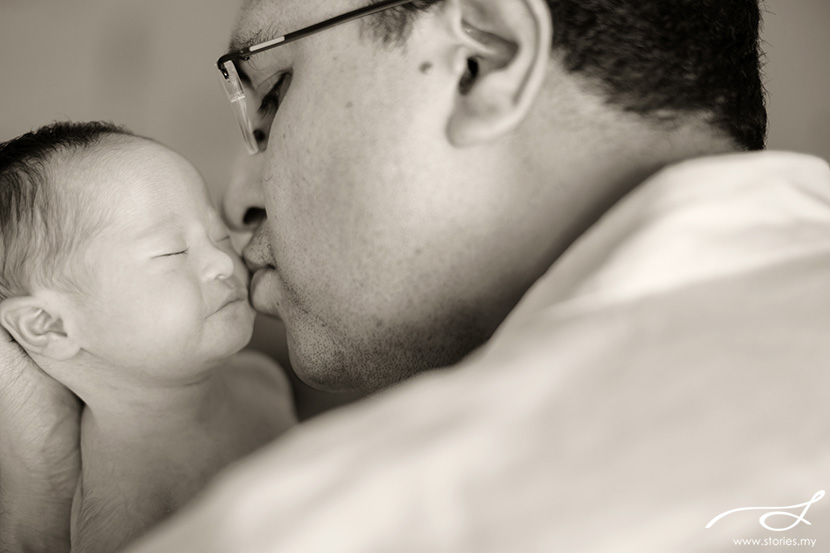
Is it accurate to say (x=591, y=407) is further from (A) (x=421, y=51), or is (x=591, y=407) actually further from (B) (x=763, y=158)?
(A) (x=421, y=51)

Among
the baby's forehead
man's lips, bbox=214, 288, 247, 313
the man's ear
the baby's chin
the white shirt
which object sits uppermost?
the man's ear

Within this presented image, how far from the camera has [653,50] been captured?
0.80m

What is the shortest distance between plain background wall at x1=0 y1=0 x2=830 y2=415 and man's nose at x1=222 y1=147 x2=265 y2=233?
611 mm

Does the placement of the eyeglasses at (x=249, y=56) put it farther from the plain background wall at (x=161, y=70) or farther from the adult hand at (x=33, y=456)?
the plain background wall at (x=161, y=70)

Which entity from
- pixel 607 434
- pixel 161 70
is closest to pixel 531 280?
pixel 607 434

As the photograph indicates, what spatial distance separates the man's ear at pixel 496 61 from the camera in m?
0.75

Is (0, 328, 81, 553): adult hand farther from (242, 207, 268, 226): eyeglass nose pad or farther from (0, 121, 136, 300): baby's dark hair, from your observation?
(242, 207, 268, 226): eyeglass nose pad

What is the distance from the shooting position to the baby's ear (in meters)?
1.05

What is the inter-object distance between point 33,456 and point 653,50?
42.5 inches

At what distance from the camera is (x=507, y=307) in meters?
0.89

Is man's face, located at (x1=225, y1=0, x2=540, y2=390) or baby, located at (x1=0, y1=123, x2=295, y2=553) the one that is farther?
baby, located at (x1=0, y1=123, x2=295, y2=553)

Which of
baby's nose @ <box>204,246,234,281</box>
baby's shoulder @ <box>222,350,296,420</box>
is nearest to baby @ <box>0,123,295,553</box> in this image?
baby's nose @ <box>204,246,234,281</box>

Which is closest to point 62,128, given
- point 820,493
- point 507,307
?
point 507,307

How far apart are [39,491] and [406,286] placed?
0.74 meters
